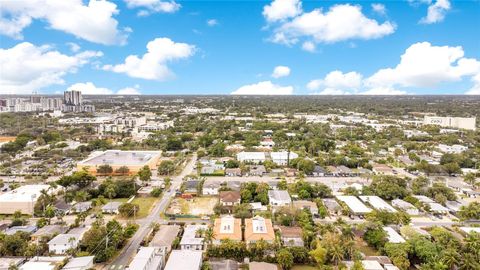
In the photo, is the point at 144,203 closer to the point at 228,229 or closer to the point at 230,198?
the point at 230,198

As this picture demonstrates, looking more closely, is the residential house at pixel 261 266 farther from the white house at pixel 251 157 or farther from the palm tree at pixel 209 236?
the white house at pixel 251 157

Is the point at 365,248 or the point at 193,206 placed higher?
the point at 193,206

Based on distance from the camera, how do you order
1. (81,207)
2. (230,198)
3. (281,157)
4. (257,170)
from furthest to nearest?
(281,157) < (257,170) < (230,198) < (81,207)

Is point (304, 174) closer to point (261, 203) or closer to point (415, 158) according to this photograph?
point (261, 203)

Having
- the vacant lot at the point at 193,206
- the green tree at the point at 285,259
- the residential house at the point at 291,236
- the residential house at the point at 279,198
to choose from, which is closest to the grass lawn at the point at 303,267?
the green tree at the point at 285,259

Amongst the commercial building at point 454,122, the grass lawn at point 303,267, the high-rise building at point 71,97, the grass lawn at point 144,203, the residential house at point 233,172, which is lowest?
the grass lawn at point 303,267

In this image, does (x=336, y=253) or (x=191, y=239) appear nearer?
(x=336, y=253)

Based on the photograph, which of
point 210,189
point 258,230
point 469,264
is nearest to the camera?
point 469,264

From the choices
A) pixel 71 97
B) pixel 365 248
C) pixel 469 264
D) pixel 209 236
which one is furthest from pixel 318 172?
pixel 71 97

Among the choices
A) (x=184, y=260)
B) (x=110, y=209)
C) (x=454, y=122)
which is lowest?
(x=110, y=209)
